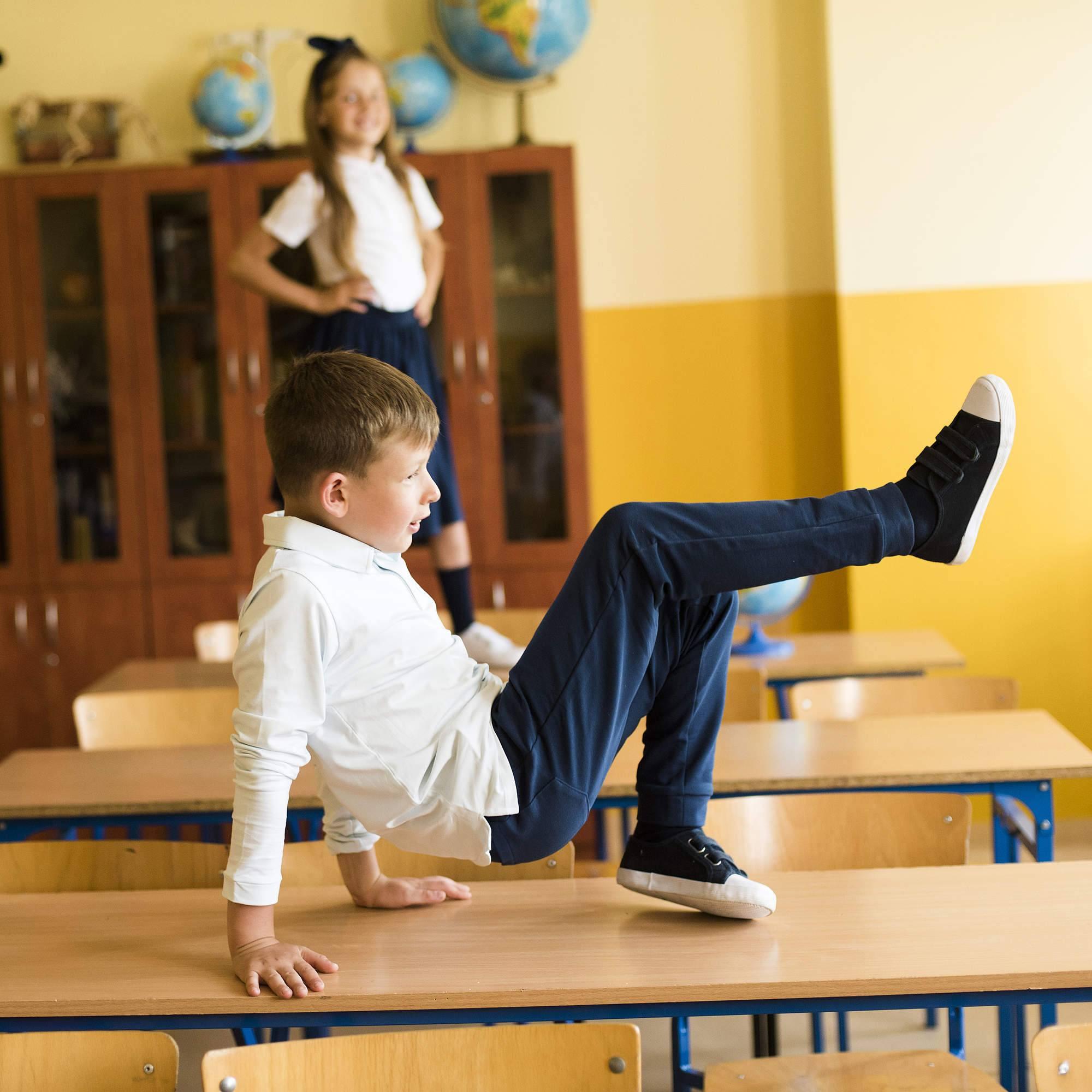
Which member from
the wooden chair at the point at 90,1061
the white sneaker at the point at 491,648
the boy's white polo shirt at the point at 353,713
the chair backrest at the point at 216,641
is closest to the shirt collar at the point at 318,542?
the boy's white polo shirt at the point at 353,713

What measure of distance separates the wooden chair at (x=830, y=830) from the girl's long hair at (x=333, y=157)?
1830 millimetres

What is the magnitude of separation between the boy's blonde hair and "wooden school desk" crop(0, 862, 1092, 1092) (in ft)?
1.82

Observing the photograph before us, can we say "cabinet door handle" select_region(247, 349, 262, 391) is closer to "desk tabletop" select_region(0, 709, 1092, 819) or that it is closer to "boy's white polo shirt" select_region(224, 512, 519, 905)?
"desk tabletop" select_region(0, 709, 1092, 819)

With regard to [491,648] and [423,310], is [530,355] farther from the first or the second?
[491,648]

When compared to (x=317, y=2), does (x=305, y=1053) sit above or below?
below

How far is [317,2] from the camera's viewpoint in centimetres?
431

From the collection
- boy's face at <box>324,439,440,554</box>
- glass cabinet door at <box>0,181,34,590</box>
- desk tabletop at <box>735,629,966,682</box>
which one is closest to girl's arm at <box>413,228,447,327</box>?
desk tabletop at <box>735,629,966,682</box>

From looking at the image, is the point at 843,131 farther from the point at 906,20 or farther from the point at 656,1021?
the point at 656,1021

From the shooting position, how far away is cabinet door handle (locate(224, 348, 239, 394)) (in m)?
4.13

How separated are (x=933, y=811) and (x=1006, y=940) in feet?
1.69

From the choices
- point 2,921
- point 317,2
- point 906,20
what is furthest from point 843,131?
point 2,921

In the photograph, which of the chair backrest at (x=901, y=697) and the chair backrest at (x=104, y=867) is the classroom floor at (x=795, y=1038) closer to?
the chair backrest at (x=901, y=697)

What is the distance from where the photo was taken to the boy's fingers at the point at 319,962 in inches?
54.6

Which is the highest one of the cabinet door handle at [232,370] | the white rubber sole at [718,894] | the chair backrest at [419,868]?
the cabinet door handle at [232,370]
